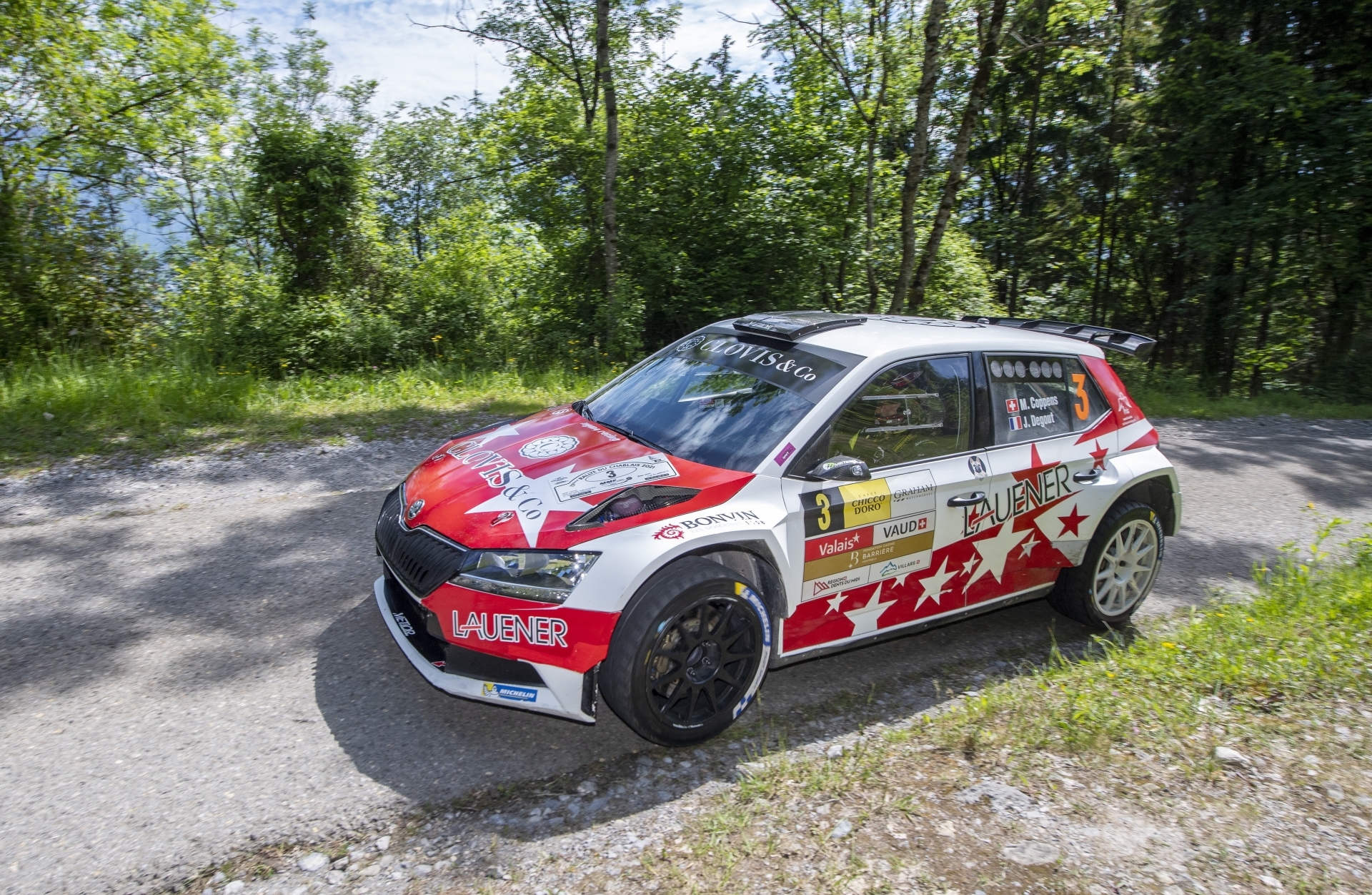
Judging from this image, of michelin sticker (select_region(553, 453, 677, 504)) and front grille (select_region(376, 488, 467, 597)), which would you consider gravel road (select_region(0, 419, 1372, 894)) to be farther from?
michelin sticker (select_region(553, 453, 677, 504))

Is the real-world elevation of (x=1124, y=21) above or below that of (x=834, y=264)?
above

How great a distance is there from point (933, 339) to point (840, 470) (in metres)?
1.15

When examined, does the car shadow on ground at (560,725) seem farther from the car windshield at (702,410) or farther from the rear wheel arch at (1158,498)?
the car windshield at (702,410)

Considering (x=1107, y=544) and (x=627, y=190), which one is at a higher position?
(x=627, y=190)

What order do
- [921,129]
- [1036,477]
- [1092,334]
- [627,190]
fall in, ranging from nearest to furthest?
[1036,477]
[1092,334]
[921,129]
[627,190]

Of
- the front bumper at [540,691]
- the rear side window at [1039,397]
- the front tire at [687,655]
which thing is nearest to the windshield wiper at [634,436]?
the front tire at [687,655]

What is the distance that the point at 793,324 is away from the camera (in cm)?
489

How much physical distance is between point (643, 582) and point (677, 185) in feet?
43.1

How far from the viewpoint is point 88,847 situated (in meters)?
2.86

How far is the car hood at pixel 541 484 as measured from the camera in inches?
141

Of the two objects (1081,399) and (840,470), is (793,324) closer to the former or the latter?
(840,470)

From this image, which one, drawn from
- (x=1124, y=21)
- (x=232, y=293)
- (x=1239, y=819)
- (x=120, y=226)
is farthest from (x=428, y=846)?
(x=1124, y=21)

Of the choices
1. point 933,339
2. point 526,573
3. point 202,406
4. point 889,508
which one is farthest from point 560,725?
point 202,406

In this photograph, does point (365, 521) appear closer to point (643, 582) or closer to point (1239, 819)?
point (643, 582)
